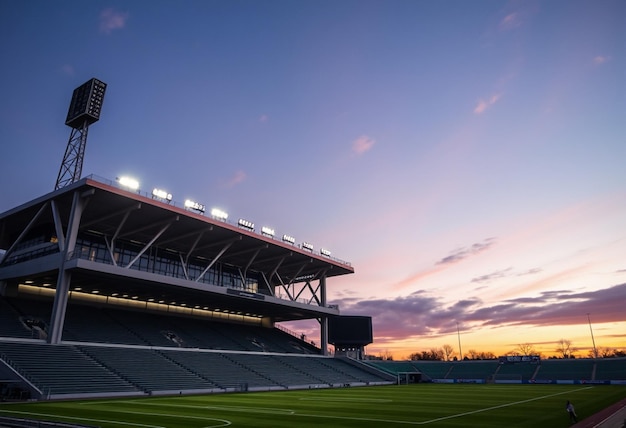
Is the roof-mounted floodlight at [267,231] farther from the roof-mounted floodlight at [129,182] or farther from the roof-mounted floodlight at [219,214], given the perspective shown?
the roof-mounted floodlight at [129,182]

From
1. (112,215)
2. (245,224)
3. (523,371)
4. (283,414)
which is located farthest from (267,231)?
(523,371)

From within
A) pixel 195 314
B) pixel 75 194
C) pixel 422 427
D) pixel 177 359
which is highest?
pixel 75 194

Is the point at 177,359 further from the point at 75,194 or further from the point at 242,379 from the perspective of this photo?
the point at 75,194

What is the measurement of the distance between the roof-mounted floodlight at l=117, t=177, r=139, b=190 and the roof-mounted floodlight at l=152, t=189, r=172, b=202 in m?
2.22

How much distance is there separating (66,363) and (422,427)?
32.3 m

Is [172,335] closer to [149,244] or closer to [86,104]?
[149,244]

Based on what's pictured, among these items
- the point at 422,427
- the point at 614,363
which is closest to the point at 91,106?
the point at 422,427

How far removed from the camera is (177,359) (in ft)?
161

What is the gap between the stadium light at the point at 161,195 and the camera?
49.3 m

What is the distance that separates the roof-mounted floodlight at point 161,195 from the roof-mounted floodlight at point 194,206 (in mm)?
2490

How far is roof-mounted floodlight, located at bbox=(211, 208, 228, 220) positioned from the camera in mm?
56641

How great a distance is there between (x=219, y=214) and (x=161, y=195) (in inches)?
371

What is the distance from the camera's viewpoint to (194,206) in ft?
177

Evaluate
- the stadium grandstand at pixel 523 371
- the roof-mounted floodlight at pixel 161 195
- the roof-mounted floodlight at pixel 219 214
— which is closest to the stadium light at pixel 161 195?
the roof-mounted floodlight at pixel 161 195
